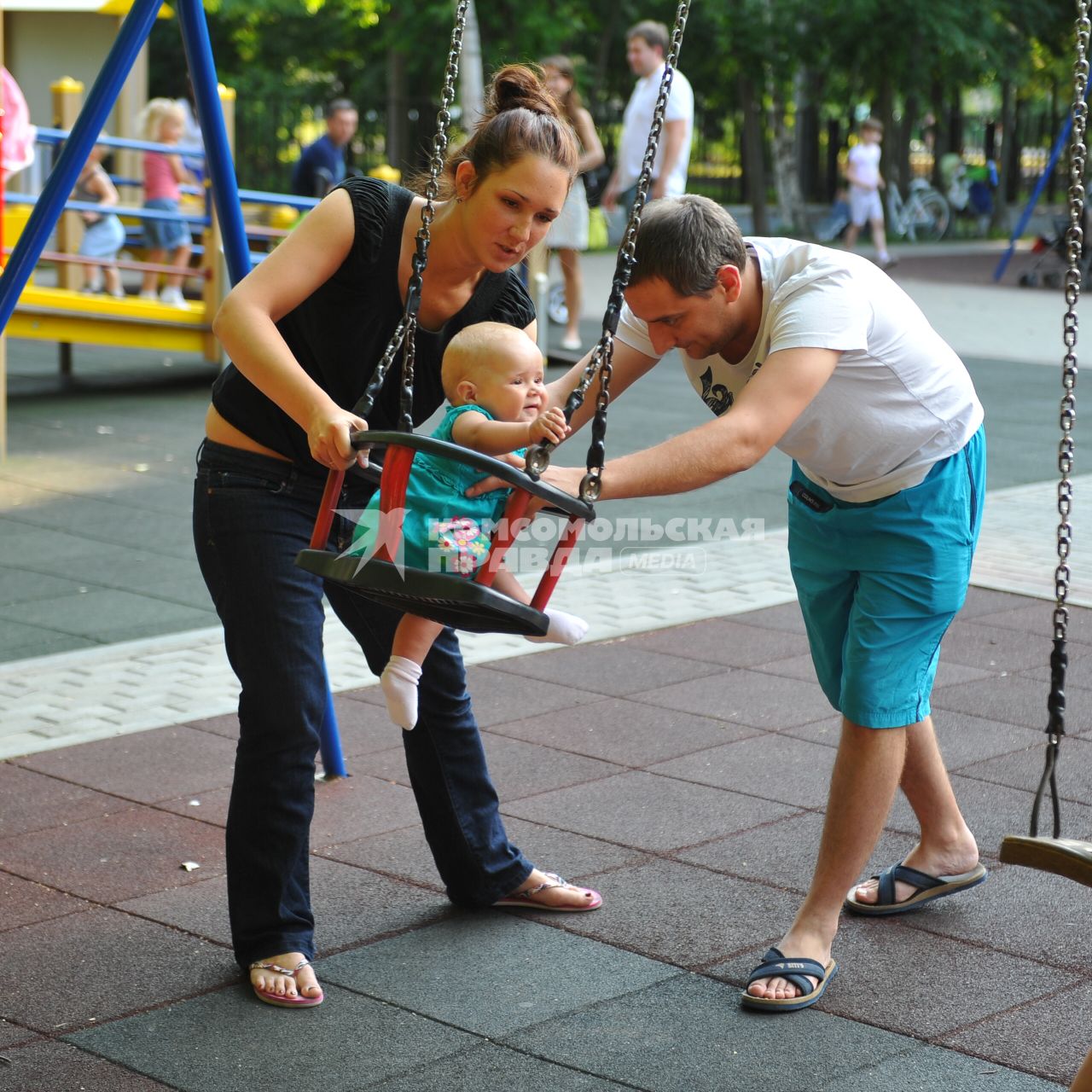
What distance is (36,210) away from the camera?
4.27 meters

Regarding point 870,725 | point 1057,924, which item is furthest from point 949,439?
point 1057,924

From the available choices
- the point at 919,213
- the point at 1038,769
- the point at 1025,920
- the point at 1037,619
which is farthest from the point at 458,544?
the point at 919,213

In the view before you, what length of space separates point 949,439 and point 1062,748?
2013 millimetres

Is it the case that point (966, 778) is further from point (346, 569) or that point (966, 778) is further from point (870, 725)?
point (346, 569)

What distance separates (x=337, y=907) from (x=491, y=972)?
0.51m

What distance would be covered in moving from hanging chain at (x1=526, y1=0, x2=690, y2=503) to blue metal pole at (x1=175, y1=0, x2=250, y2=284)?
1.50 metres

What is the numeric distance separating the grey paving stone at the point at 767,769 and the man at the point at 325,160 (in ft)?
38.7

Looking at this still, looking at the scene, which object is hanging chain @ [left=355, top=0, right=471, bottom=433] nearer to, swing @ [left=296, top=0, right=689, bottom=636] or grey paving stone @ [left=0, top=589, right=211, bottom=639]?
swing @ [left=296, top=0, right=689, bottom=636]

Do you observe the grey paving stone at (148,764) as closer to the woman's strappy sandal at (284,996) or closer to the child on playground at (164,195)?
the woman's strappy sandal at (284,996)

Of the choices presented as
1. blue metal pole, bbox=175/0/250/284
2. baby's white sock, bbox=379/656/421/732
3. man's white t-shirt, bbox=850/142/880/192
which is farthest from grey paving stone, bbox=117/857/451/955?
man's white t-shirt, bbox=850/142/880/192

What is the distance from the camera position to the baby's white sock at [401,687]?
3.37 meters

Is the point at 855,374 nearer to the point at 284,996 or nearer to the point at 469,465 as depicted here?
the point at 469,465

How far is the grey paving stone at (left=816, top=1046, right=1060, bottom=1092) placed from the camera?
2953mm

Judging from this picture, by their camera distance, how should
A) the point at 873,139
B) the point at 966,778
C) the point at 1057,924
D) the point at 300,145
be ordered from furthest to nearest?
the point at 300,145, the point at 873,139, the point at 966,778, the point at 1057,924
